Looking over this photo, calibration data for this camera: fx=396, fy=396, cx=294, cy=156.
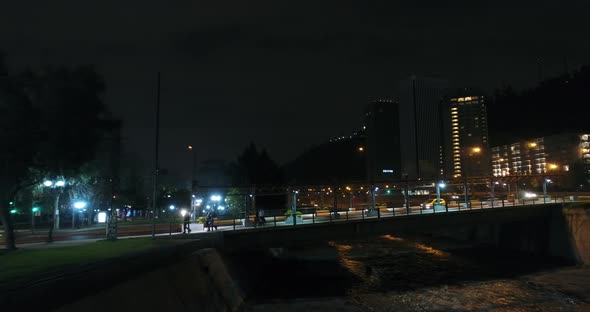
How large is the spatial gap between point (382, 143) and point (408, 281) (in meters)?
159

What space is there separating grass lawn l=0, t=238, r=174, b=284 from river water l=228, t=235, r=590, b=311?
695 centimetres

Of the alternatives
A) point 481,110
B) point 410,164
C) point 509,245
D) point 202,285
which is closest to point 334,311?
point 202,285

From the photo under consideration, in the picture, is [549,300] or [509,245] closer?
[549,300]

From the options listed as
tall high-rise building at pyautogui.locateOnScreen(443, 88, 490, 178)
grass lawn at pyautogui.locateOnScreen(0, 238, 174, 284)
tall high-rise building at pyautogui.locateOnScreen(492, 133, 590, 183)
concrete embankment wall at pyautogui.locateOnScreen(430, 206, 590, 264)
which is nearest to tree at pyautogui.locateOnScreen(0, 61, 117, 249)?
grass lawn at pyautogui.locateOnScreen(0, 238, 174, 284)

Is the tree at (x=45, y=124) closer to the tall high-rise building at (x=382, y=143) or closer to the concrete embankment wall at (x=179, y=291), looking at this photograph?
the concrete embankment wall at (x=179, y=291)

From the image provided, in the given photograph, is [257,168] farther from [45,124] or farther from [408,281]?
[45,124]

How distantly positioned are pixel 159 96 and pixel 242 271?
574 inches

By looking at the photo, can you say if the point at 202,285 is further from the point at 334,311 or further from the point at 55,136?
the point at 55,136

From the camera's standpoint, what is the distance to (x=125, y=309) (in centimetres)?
1322

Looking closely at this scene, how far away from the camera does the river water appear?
24578 millimetres

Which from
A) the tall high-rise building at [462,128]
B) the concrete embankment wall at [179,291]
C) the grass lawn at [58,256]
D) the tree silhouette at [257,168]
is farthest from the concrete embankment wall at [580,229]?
the tall high-rise building at [462,128]

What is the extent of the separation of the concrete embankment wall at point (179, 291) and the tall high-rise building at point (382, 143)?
15189cm

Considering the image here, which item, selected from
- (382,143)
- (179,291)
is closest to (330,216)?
(179,291)

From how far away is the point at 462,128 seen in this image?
17662 centimetres
